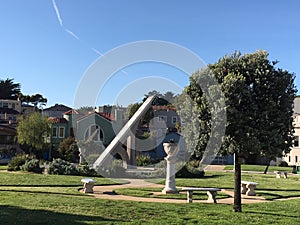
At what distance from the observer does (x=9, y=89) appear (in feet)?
Result: 293

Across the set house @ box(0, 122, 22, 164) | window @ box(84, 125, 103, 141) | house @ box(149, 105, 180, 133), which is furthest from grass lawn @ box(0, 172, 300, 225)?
house @ box(149, 105, 180, 133)

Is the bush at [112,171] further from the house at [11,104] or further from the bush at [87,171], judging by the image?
the house at [11,104]

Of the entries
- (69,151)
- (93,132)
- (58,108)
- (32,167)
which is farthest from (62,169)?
(58,108)

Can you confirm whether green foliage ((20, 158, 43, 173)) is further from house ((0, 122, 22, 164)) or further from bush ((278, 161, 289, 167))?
bush ((278, 161, 289, 167))

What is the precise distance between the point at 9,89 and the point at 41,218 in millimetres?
85477

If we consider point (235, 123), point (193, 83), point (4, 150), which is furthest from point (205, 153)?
point (4, 150)

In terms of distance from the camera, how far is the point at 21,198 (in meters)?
13.5

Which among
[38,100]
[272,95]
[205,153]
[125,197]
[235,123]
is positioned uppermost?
[38,100]

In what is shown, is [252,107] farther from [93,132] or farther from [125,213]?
[93,132]

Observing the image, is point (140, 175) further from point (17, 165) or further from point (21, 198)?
point (21, 198)

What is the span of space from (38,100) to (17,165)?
212 ft

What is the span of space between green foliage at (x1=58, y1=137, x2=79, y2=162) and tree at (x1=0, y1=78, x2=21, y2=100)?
5062 centimetres

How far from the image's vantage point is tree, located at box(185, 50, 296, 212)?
35.2ft

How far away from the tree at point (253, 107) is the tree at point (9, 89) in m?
83.4
